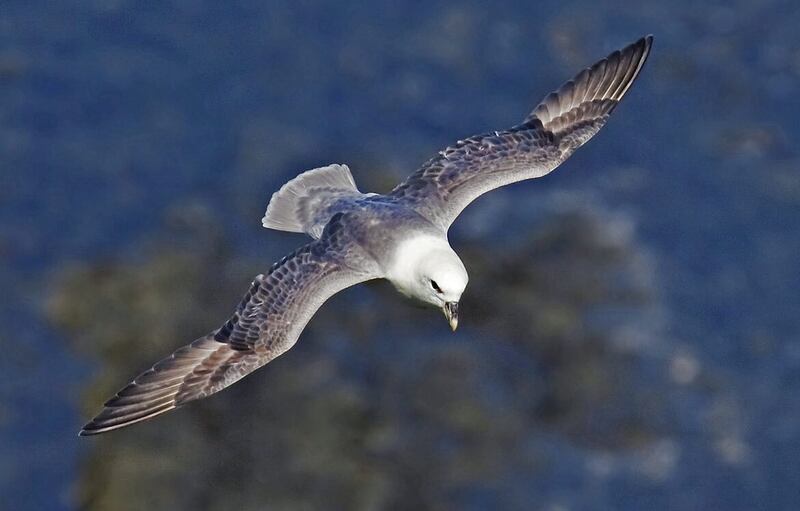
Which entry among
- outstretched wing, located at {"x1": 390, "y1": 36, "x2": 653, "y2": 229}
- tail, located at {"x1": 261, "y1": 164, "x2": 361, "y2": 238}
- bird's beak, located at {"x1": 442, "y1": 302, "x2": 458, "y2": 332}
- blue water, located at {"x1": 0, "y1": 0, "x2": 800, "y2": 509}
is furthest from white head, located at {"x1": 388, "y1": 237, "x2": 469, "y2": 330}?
blue water, located at {"x1": 0, "y1": 0, "x2": 800, "y2": 509}

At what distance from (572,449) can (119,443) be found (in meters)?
5.00

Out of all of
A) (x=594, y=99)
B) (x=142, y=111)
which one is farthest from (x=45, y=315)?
(x=594, y=99)

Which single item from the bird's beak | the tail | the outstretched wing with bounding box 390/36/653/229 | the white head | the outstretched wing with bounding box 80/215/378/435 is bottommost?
the outstretched wing with bounding box 80/215/378/435

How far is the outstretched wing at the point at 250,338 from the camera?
1397cm

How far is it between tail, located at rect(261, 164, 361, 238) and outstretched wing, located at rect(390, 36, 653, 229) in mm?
838

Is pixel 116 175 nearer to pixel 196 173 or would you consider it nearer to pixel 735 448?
pixel 196 173

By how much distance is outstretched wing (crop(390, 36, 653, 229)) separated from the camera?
51.0ft

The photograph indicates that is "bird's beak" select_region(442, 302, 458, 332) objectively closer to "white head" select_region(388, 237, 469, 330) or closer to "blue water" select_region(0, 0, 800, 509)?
"white head" select_region(388, 237, 469, 330)

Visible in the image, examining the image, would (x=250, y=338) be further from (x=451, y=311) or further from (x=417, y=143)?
(x=417, y=143)

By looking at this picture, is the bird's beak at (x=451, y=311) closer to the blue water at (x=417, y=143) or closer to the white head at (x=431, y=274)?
the white head at (x=431, y=274)

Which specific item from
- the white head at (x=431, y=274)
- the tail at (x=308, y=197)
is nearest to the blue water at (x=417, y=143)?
the tail at (x=308, y=197)

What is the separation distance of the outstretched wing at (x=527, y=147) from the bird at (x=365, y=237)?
0.04ft

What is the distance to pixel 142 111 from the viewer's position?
59.0ft

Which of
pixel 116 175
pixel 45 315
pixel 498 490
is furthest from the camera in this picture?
pixel 116 175
